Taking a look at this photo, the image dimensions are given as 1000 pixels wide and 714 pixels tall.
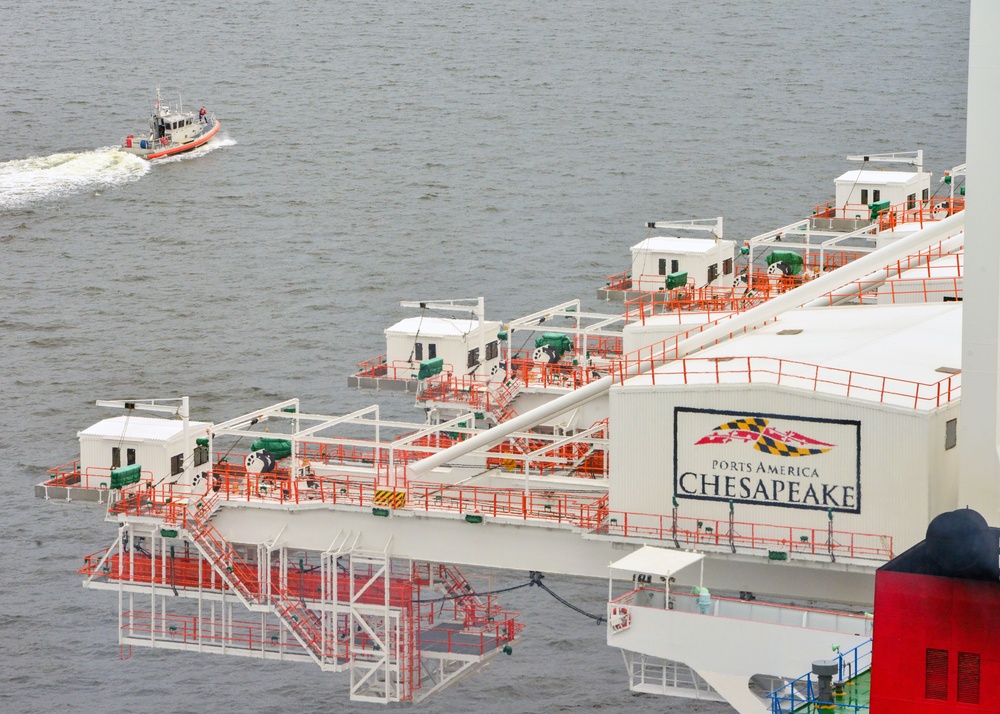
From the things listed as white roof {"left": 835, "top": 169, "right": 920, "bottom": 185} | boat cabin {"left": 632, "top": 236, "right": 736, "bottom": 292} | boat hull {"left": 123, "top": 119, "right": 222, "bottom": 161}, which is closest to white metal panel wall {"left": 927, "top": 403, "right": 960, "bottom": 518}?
boat cabin {"left": 632, "top": 236, "right": 736, "bottom": 292}

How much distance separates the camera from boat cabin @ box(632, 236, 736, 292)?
92.8m

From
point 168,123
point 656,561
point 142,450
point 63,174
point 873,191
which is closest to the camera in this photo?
point 656,561

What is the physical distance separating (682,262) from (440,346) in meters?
17.8

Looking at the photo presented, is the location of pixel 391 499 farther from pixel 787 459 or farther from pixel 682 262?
pixel 682 262

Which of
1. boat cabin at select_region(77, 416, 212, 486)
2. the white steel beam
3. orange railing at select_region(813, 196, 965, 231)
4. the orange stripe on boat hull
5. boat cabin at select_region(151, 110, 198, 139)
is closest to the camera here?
the white steel beam

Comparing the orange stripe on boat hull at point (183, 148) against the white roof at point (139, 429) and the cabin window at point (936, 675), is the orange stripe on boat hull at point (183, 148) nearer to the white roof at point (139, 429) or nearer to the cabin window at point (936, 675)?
the white roof at point (139, 429)

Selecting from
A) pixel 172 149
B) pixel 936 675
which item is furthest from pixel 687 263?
pixel 172 149

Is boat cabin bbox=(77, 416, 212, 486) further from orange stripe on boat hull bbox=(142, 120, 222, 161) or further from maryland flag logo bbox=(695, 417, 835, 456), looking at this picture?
orange stripe on boat hull bbox=(142, 120, 222, 161)

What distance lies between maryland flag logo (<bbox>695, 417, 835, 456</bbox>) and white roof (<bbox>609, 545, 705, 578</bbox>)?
367 cm

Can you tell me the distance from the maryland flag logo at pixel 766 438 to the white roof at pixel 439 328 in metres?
26.9

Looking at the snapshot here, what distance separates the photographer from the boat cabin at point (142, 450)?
64.1 meters

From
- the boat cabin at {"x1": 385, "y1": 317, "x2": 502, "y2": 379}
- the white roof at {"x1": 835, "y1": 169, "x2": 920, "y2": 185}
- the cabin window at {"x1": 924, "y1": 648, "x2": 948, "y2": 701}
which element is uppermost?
the white roof at {"x1": 835, "y1": 169, "x2": 920, "y2": 185}

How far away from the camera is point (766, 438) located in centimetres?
5450

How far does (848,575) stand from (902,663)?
623 inches
